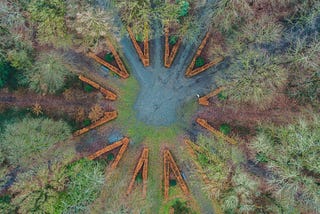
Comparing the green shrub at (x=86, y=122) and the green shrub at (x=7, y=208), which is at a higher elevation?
the green shrub at (x=86, y=122)

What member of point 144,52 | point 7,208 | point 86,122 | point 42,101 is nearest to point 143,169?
point 86,122

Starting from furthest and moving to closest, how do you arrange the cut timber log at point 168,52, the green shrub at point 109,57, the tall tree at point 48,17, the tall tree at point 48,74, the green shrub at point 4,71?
the green shrub at point 109,57, the cut timber log at point 168,52, the green shrub at point 4,71, the tall tree at point 48,74, the tall tree at point 48,17

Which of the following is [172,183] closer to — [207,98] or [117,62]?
[207,98]

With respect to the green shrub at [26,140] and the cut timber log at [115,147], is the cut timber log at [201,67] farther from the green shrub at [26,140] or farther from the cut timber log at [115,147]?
the green shrub at [26,140]

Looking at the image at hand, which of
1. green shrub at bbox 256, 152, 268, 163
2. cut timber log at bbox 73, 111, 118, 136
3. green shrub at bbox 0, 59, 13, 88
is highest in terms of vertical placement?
green shrub at bbox 0, 59, 13, 88

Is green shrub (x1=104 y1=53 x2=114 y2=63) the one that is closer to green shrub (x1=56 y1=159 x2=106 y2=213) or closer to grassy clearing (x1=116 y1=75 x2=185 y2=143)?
grassy clearing (x1=116 y1=75 x2=185 y2=143)

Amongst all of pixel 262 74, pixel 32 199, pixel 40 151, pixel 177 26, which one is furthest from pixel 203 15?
pixel 32 199

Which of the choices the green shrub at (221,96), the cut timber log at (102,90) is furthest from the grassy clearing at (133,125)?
the green shrub at (221,96)

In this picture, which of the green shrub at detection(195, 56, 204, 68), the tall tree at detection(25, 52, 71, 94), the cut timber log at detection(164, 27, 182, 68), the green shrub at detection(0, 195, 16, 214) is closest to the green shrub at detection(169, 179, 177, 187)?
the cut timber log at detection(164, 27, 182, 68)
